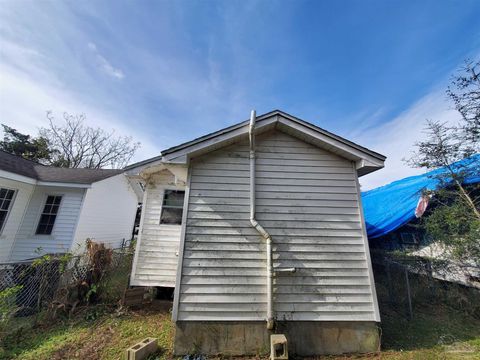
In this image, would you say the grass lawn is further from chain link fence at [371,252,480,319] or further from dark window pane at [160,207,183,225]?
dark window pane at [160,207,183,225]

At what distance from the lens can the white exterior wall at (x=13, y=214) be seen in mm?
7668

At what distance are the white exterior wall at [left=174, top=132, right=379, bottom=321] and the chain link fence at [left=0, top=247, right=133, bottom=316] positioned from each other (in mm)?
3568

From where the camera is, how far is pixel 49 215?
28.0ft

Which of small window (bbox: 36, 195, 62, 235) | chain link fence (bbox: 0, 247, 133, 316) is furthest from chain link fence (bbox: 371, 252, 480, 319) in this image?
small window (bbox: 36, 195, 62, 235)

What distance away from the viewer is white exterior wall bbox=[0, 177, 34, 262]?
7.67m

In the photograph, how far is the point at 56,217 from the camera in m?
8.52

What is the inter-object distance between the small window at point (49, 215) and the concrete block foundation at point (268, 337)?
318 inches

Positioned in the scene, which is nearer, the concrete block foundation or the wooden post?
the concrete block foundation

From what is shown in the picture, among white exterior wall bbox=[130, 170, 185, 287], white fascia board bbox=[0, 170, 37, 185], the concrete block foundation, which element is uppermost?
white fascia board bbox=[0, 170, 37, 185]

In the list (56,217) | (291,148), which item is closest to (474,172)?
(291,148)

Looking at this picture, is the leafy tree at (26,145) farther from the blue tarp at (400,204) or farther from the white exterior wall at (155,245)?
the blue tarp at (400,204)

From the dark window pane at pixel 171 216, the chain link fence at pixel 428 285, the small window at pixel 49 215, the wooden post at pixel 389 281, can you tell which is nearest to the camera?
the chain link fence at pixel 428 285

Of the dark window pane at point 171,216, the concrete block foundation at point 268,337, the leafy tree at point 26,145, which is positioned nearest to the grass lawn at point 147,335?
the concrete block foundation at point 268,337

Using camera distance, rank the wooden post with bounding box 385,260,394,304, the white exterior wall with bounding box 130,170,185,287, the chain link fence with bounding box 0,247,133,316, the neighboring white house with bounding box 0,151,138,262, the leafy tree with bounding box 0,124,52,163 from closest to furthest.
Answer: the chain link fence with bounding box 0,247,133,316 → the white exterior wall with bounding box 130,170,185,287 → the wooden post with bounding box 385,260,394,304 → the neighboring white house with bounding box 0,151,138,262 → the leafy tree with bounding box 0,124,52,163
